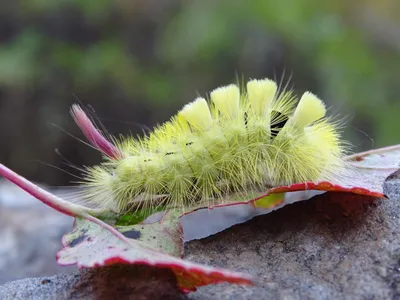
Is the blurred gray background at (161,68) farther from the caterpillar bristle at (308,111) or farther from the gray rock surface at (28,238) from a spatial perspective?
the caterpillar bristle at (308,111)

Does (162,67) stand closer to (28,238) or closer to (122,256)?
(28,238)

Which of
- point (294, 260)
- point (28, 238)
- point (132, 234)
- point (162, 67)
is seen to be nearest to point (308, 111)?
point (294, 260)

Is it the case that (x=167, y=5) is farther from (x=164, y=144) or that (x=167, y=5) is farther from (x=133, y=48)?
(x=164, y=144)

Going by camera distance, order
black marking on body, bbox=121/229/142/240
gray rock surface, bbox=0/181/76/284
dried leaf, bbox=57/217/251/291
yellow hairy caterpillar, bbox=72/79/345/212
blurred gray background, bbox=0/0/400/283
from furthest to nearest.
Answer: blurred gray background, bbox=0/0/400/283, gray rock surface, bbox=0/181/76/284, yellow hairy caterpillar, bbox=72/79/345/212, black marking on body, bbox=121/229/142/240, dried leaf, bbox=57/217/251/291

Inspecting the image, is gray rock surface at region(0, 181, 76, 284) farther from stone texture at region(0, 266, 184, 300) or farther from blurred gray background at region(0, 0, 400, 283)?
blurred gray background at region(0, 0, 400, 283)

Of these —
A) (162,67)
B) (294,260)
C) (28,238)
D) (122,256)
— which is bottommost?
(28,238)

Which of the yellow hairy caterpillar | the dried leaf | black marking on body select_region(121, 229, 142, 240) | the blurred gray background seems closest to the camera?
the dried leaf

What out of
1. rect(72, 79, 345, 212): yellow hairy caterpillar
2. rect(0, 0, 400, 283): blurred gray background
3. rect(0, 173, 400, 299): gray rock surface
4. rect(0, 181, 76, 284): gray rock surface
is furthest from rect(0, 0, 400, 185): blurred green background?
rect(0, 173, 400, 299): gray rock surface

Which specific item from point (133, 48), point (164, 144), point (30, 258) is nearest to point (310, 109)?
point (164, 144)
